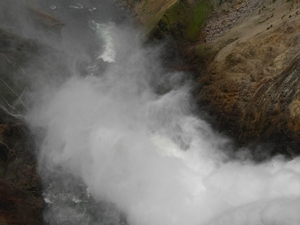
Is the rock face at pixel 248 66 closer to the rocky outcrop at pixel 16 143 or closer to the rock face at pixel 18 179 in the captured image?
the rocky outcrop at pixel 16 143

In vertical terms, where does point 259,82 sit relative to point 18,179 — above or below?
above

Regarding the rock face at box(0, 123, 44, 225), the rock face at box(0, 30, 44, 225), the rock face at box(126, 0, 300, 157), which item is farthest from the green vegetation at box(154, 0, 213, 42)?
Answer: the rock face at box(0, 123, 44, 225)

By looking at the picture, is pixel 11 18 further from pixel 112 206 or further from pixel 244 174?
pixel 244 174

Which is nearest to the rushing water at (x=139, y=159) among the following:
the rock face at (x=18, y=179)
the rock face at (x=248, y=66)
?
the rock face at (x=18, y=179)

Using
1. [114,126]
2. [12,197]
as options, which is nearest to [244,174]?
[114,126]

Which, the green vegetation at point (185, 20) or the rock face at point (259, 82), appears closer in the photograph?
the rock face at point (259, 82)

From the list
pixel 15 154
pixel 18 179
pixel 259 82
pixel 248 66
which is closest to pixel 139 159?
pixel 18 179

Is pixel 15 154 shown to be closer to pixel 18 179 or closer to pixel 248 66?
pixel 18 179
